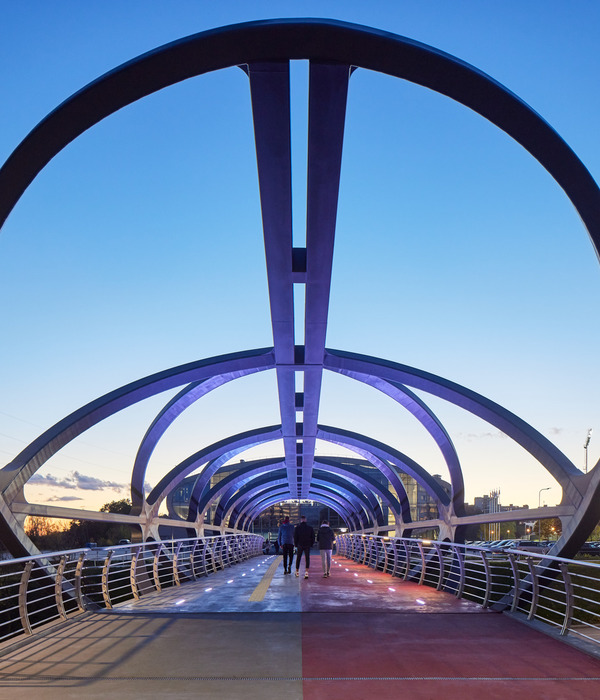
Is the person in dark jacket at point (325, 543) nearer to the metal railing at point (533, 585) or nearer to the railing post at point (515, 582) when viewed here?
the metal railing at point (533, 585)

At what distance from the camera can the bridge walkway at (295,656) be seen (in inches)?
201

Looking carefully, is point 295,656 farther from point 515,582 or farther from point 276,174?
point 276,174

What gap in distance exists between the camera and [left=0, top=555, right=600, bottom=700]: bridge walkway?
16.8 feet

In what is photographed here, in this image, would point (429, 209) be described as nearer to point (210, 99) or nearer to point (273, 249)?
point (273, 249)

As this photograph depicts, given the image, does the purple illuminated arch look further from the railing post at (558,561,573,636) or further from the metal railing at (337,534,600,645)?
the railing post at (558,561,573,636)

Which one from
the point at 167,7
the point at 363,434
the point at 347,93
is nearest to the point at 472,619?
the point at 347,93

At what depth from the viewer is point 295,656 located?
6223mm

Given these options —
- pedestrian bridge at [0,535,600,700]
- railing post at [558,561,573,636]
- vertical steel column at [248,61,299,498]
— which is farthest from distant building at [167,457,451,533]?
railing post at [558,561,573,636]

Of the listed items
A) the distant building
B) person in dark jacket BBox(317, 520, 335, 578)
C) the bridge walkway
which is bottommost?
the bridge walkway

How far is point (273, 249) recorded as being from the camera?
33.3 ft

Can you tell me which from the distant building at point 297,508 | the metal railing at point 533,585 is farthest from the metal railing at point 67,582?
the distant building at point 297,508

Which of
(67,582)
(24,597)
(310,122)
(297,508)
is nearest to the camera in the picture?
(24,597)

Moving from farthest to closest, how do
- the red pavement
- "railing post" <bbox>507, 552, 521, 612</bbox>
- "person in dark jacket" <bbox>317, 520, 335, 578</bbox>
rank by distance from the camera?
1. "person in dark jacket" <bbox>317, 520, 335, 578</bbox>
2. "railing post" <bbox>507, 552, 521, 612</bbox>
3. the red pavement

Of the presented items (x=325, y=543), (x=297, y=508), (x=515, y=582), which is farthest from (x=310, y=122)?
(x=297, y=508)
